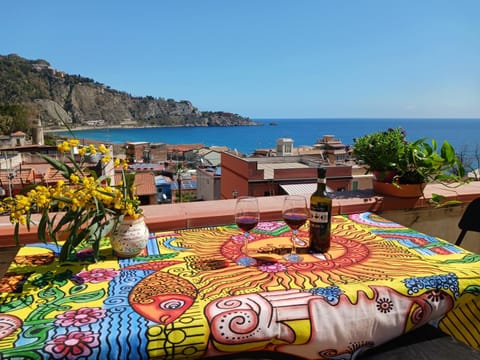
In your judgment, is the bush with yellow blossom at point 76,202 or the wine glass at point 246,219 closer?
the bush with yellow blossom at point 76,202

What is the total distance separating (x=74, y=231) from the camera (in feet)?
3.07

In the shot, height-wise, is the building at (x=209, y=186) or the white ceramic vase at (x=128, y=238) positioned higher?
the white ceramic vase at (x=128, y=238)

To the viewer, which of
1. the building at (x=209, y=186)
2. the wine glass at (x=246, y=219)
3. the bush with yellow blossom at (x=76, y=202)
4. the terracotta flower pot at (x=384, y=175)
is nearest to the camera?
the bush with yellow blossom at (x=76, y=202)

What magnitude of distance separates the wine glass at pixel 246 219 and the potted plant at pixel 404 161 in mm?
1170

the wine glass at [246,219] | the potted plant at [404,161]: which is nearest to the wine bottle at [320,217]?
the wine glass at [246,219]

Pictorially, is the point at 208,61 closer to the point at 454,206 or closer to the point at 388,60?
the point at 388,60

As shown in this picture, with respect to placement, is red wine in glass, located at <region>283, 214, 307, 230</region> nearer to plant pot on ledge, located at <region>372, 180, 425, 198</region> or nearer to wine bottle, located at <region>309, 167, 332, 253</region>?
wine bottle, located at <region>309, 167, 332, 253</region>

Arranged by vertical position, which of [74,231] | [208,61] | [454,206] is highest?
[208,61]

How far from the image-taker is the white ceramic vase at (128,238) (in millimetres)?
1025

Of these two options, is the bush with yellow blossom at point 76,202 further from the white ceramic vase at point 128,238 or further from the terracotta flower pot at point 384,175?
the terracotta flower pot at point 384,175

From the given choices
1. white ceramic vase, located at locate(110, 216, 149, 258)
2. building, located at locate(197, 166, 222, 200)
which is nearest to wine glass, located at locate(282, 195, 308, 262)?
white ceramic vase, located at locate(110, 216, 149, 258)

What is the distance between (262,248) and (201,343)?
0.50 meters

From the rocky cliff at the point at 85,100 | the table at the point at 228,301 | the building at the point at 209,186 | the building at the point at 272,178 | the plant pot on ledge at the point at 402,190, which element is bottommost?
the building at the point at 209,186

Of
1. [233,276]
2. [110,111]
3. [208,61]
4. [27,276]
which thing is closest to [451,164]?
[233,276]
